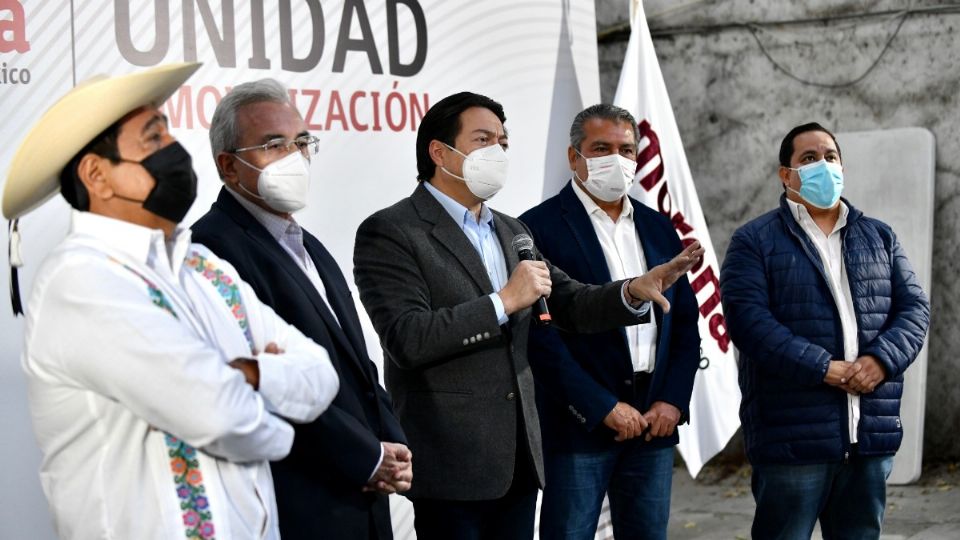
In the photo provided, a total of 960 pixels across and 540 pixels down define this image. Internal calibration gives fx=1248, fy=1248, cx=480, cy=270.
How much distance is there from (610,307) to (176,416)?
1.69 meters

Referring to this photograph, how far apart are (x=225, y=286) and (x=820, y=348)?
2.26m

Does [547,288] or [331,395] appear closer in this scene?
[331,395]

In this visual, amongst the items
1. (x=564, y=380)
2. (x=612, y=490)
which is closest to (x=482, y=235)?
(x=564, y=380)

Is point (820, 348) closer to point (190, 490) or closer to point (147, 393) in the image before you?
point (190, 490)

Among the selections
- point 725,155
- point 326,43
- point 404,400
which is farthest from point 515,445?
point 725,155

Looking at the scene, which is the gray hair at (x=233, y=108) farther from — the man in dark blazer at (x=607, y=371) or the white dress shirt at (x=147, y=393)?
the man in dark blazer at (x=607, y=371)

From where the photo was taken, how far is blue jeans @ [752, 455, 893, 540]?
3986 mm

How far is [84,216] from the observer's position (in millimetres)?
2115

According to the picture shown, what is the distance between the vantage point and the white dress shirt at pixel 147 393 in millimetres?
1980

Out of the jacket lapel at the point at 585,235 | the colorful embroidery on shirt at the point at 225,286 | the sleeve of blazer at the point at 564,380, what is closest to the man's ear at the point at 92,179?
the colorful embroidery on shirt at the point at 225,286

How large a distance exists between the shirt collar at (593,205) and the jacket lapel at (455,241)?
0.82 m

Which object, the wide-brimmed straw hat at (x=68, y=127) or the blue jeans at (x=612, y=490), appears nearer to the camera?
the wide-brimmed straw hat at (x=68, y=127)

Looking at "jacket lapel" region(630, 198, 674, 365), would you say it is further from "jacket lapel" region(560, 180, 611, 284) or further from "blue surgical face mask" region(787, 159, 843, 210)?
"blue surgical face mask" region(787, 159, 843, 210)

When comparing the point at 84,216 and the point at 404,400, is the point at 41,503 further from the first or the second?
the point at 84,216
